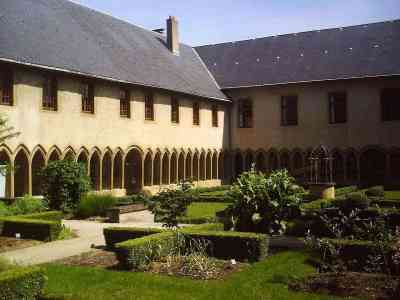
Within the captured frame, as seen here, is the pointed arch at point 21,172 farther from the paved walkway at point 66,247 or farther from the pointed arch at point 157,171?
the pointed arch at point 157,171

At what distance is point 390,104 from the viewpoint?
96.6 ft

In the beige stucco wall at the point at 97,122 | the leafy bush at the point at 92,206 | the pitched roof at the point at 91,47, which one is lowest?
the leafy bush at the point at 92,206

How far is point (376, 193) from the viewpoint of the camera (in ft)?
73.8

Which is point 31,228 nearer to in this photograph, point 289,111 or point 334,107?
point 289,111

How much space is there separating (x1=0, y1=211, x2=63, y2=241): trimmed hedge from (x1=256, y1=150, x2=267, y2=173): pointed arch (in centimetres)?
2002

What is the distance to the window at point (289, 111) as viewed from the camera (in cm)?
3228

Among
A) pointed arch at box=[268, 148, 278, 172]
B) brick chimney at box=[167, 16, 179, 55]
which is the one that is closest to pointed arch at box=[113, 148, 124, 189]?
brick chimney at box=[167, 16, 179, 55]

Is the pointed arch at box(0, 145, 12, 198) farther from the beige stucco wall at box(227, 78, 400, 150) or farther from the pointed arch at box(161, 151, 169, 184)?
the beige stucco wall at box(227, 78, 400, 150)

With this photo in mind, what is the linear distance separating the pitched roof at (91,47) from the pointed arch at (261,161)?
442 centimetres

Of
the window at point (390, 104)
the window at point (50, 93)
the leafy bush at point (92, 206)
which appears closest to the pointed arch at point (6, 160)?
the leafy bush at point (92, 206)

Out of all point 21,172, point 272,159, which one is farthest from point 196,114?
point 21,172

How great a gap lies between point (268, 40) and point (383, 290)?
96.3 feet

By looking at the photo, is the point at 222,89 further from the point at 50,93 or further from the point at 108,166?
the point at 50,93

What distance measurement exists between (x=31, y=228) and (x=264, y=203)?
6.42m
